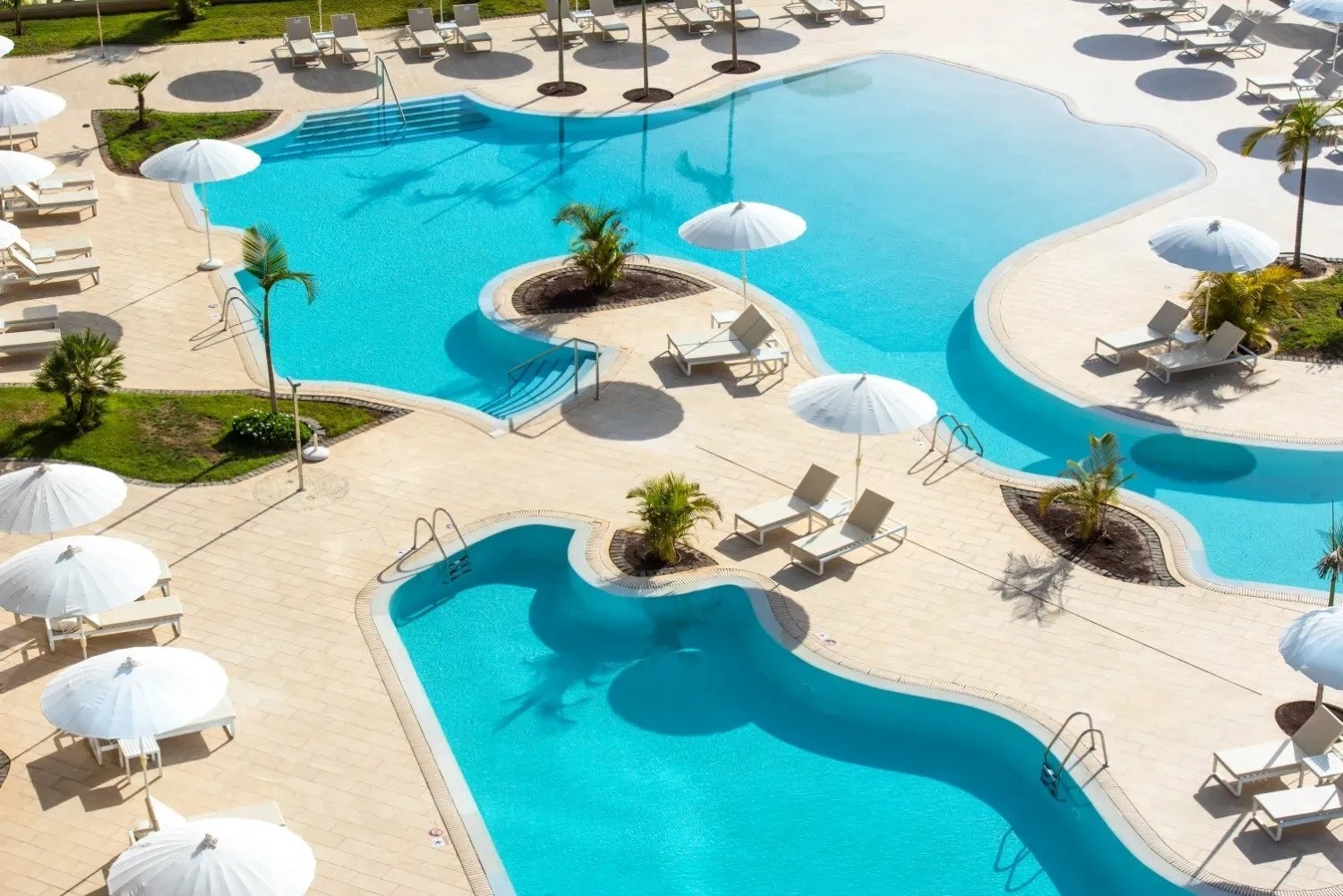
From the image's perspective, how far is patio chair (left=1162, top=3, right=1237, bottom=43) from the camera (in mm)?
37031

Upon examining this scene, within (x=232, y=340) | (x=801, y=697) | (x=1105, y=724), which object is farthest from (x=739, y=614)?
(x=232, y=340)

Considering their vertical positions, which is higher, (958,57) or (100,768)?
(958,57)

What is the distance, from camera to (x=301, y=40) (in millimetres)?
36500

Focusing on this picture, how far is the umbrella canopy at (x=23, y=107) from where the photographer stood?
28656 millimetres

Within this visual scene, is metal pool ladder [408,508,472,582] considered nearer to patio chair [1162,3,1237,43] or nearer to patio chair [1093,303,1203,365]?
patio chair [1093,303,1203,365]

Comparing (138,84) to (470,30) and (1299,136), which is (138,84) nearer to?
(470,30)

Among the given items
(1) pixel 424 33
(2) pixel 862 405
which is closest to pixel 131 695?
(2) pixel 862 405

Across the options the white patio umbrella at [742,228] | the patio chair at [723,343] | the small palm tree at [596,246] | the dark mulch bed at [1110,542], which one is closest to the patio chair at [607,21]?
the small palm tree at [596,246]

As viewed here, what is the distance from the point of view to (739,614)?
1988 cm

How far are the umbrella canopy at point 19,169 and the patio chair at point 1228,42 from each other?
82.0ft

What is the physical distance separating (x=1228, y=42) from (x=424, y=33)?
18346mm

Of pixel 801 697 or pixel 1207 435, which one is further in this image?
pixel 1207 435

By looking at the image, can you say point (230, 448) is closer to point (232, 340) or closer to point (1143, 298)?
point (232, 340)

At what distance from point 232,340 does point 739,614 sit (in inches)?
408
